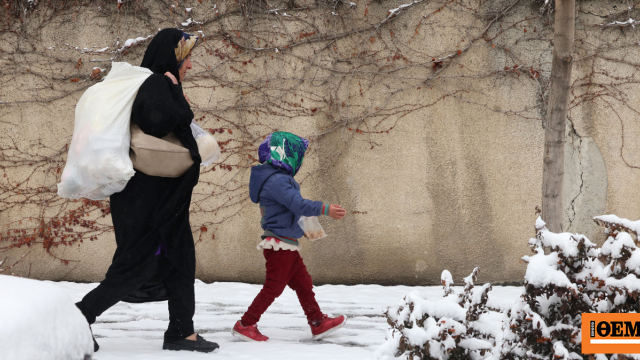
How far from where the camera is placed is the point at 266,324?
3.21 m

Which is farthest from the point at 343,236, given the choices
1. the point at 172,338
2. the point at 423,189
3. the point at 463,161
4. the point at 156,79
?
the point at 156,79

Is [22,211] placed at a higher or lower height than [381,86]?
lower

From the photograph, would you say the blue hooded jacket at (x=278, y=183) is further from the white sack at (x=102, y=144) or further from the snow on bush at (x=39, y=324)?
the snow on bush at (x=39, y=324)

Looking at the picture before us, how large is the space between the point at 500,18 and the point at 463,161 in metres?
1.14

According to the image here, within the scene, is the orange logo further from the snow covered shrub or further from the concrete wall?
the concrete wall

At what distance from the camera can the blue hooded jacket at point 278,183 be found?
2.77 metres

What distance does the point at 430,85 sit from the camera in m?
4.28

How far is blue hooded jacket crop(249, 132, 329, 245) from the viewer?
9.09 ft

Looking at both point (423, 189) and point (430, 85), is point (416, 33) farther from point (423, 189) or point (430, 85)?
point (423, 189)

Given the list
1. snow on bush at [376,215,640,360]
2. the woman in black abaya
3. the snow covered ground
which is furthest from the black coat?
snow on bush at [376,215,640,360]

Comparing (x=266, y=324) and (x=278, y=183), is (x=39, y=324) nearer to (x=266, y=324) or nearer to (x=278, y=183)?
(x=278, y=183)

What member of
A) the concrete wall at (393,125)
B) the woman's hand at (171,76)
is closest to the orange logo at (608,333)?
the woman's hand at (171,76)

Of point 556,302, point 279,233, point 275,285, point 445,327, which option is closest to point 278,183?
point 279,233

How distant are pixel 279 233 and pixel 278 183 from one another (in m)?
0.26
